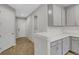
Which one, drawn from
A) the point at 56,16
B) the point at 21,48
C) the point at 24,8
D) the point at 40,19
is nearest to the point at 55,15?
the point at 56,16

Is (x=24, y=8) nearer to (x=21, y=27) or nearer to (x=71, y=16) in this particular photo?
(x=21, y=27)

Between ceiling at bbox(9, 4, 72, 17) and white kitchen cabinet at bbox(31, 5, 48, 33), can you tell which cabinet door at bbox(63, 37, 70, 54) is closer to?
white kitchen cabinet at bbox(31, 5, 48, 33)

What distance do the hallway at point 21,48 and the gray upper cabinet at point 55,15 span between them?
0.55 m

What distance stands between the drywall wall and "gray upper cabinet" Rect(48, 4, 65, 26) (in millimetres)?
658

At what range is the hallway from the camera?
3.84 ft

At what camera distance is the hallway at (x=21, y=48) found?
117 centimetres

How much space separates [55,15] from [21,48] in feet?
2.85

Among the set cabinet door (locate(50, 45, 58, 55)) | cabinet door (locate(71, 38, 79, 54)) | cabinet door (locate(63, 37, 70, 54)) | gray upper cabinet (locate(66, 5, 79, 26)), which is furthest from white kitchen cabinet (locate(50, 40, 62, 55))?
gray upper cabinet (locate(66, 5, 79, 26))

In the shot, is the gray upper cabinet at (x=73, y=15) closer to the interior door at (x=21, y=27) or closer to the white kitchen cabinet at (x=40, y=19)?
the white kitchen cabinet at (x=40, y=19)

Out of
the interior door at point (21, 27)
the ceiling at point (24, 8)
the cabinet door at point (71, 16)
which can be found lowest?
the interior door at point (21, 27)

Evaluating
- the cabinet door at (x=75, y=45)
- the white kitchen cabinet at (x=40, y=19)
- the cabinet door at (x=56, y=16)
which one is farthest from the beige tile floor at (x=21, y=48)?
the cabinet door at (x=75, y=45)

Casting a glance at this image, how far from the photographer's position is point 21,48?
1.19 metres

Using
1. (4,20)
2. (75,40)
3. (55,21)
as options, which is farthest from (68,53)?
(4,20)
